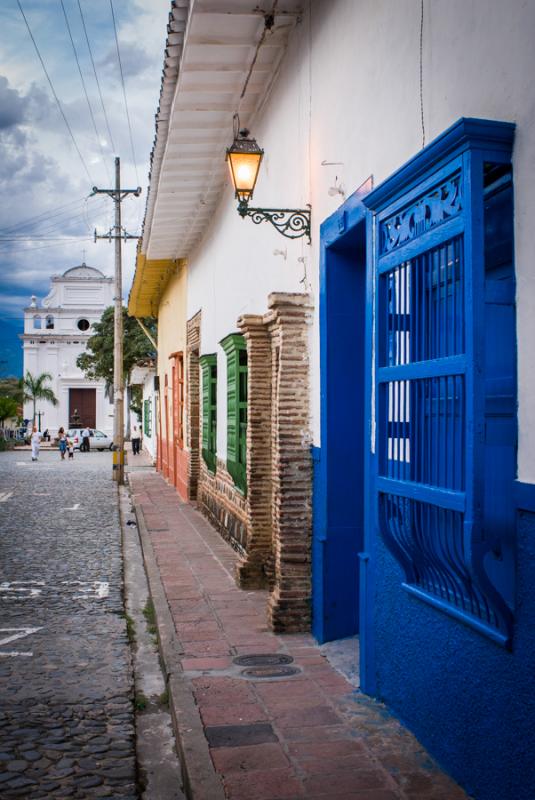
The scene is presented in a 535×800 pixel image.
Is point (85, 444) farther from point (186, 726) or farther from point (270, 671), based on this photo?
point (186, 726)

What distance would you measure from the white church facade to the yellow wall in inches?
1334

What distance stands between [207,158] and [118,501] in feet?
30.5

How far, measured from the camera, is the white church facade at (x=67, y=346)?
57875 mm

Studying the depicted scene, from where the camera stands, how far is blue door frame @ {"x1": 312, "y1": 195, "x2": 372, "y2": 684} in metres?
6.12

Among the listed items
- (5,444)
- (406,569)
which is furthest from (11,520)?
(5,444)

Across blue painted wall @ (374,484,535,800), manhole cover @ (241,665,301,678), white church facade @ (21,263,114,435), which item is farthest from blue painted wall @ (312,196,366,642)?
white church facade @ (21,263,114,435)

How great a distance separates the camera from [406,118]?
458 cm

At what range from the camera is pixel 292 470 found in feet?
21.6

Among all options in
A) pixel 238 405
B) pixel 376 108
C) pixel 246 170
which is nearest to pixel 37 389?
pixel 238 405

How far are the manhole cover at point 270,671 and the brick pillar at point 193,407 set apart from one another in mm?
9478

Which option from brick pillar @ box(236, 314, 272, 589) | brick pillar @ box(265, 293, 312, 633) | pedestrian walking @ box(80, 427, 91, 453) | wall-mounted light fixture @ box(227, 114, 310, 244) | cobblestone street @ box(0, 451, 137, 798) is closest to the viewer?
cobblestone street @ box(0, 451, 137, 798)

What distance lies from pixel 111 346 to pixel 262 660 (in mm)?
37129

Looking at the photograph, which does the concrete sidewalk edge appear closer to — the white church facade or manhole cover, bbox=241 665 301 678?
manhole cover, bbox=241 665 301 678

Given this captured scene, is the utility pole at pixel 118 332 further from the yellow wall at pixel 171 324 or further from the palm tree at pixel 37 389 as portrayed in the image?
the palm tree at pixel 37 389
